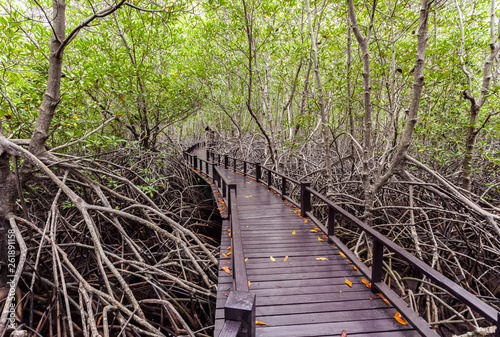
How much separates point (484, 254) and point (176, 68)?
8656 mm

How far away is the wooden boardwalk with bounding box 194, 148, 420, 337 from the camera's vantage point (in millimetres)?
2035

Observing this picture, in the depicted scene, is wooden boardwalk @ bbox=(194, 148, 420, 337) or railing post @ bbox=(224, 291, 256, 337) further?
wooden boardwalk @ bbox=(194, 148, 420, 337)

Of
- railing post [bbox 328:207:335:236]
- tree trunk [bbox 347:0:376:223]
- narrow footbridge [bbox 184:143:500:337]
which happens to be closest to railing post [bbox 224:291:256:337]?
narrow footbridge [bbox 184:143:500:337]

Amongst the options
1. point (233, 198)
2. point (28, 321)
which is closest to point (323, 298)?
point (233, 198)

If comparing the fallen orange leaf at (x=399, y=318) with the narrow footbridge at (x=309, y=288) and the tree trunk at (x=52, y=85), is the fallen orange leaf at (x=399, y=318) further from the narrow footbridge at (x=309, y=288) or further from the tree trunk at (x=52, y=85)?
the tree trunk at (x=52, y=85)

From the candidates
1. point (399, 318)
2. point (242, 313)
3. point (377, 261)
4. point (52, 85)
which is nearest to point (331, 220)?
point (377, 261)

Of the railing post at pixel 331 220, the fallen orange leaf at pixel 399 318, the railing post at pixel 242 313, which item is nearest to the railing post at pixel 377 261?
the fallen orange leaf at pixel 399 318

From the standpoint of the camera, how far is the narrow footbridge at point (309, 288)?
1.61 meters

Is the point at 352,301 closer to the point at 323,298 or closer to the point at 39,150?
the point at 323,298

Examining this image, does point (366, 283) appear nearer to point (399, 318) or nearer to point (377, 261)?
point (377, 261)

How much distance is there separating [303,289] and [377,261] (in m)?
0.79

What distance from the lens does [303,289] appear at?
255 centimetres

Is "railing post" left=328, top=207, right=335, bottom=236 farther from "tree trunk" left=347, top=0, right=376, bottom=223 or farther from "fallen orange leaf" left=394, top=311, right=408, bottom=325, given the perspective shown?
"fallen orange leaf" left=394, top=311, right=408, bottom=325

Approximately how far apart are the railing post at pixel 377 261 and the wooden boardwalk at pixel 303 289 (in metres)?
0.17
